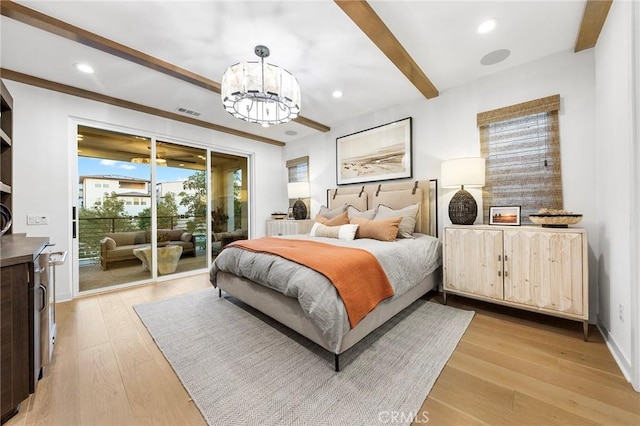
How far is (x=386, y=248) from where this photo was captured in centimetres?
234

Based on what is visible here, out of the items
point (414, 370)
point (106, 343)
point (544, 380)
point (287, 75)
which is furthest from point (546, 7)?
point (106, 343)

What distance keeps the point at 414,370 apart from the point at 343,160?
3.42 m

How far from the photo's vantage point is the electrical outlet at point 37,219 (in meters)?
2.84

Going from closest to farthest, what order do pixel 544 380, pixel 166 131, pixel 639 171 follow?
pixel 639 171 < pixel 544 380 < pixel 166 131

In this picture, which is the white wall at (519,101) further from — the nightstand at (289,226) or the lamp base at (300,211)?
the nightstand at (289,226)

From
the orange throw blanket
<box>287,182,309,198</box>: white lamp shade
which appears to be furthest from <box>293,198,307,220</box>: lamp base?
the orange throw blanket

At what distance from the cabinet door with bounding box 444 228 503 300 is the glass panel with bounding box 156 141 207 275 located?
4.02 meters

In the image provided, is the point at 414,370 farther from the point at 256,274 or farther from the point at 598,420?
the point at 256,274

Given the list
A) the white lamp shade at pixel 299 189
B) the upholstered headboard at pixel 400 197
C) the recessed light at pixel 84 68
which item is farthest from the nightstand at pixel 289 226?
the recessed light at pixel 84 68

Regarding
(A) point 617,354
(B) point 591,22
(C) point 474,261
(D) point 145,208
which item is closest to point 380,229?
(C) point 474,261

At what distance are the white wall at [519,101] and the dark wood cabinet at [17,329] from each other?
12.7 ft

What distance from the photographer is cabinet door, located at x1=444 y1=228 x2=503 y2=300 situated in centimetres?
246

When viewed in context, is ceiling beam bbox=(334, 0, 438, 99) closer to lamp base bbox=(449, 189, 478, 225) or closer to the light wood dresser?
lamp base bbox=(449, 189, 478, 225)

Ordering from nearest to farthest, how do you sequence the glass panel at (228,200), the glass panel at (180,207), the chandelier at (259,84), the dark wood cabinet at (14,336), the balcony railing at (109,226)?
the dark wood cabinet at (14,336), the chandelier at (259,84), the balcony railing at (109,226), the glass panel at (180,207), the glass panel at (228,200)
